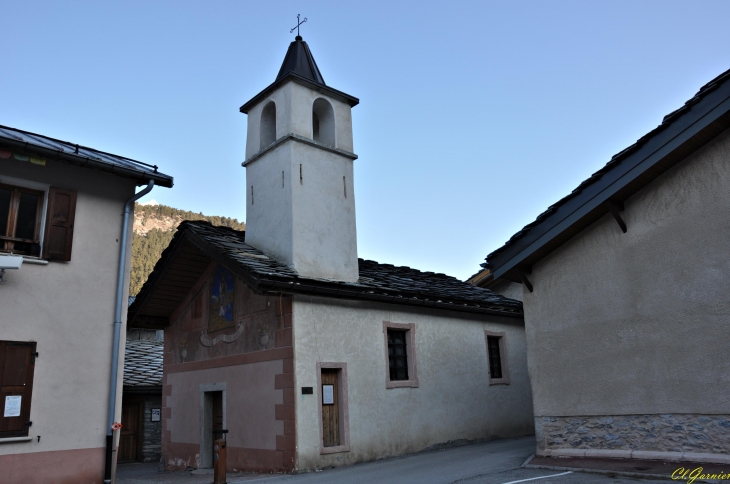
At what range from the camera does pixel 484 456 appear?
11.8 meters

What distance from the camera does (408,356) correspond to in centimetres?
1406

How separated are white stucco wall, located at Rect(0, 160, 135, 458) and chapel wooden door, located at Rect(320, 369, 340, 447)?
13.4 ft

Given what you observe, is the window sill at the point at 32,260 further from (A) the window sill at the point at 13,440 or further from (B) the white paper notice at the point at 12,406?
(A) the window sill at the point at 13,440

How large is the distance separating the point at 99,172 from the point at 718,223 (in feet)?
31.4

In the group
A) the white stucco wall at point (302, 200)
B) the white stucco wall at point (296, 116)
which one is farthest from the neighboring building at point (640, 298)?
the white stucco wall at point (296, 116)

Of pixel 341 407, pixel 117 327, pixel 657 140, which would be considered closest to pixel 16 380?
pixel 117 327

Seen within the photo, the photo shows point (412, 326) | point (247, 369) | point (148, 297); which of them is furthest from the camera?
point (148, 297)

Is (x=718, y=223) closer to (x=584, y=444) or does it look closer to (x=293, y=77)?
(x=584, y=444)

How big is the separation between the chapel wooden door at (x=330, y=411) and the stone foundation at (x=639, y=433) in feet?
13.1

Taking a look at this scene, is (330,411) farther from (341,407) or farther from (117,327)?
(117,327)

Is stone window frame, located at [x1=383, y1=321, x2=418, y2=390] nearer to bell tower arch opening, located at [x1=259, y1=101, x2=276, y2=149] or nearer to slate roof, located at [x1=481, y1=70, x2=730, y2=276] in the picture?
slate roof, located at [x1=481, y1=70, x2=730, y2=276]

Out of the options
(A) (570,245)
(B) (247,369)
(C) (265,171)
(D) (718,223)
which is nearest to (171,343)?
(B) (247,369)

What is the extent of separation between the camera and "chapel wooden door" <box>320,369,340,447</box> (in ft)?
39.0

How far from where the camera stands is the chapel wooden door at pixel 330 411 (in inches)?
468
